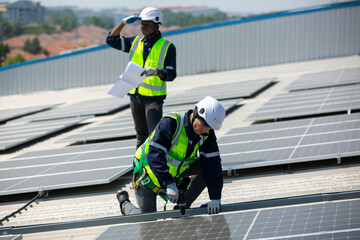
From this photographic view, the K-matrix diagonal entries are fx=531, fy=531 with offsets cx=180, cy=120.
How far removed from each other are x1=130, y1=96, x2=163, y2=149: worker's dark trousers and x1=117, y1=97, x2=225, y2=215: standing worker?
175 cm

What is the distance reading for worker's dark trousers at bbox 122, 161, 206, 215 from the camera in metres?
6.56

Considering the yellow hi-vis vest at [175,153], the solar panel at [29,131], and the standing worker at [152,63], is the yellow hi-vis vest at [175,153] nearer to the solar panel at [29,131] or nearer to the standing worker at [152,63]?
the standing worker at [152,63]

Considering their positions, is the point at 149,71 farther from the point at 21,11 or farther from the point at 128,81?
the point at 21,11

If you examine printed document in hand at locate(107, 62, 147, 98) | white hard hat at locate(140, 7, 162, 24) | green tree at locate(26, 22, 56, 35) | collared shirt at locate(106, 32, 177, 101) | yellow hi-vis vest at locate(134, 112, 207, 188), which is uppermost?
green tree at locate(26, 22, 56, 35)

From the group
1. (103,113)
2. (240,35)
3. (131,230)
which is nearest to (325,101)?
(103,113)

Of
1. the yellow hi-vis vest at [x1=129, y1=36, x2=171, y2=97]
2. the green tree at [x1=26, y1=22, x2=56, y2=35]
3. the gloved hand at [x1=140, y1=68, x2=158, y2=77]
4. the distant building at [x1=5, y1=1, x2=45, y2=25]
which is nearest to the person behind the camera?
the gloved hand at [x1=140, y1=68, x2=158, y2=77]

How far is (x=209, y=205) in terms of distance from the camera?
5.77m

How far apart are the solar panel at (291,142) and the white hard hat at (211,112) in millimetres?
2768

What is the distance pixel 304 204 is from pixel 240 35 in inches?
1281

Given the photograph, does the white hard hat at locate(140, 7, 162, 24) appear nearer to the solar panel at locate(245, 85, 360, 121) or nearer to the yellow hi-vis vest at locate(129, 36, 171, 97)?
the yellow hi-vis vest at locate(129, 36, 171, 97)

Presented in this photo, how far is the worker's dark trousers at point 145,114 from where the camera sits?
8.43 m

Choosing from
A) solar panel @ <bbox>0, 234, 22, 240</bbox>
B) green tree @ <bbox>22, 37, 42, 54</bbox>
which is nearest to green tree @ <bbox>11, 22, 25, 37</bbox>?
green tree @ <bbox>22, 37, 42, 54</bbox>

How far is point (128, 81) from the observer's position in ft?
27.0

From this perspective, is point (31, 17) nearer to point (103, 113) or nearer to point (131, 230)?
point (103, 113)
